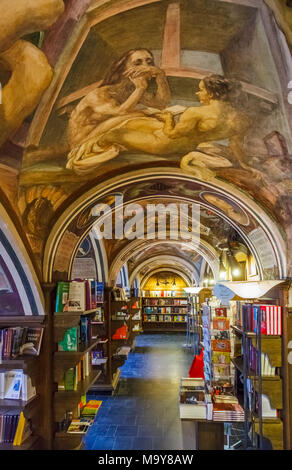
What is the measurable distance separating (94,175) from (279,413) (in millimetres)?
3913

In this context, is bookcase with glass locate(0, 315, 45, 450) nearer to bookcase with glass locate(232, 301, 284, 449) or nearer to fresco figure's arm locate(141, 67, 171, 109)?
bookcase with glass locate(232, 301, 284, 449)

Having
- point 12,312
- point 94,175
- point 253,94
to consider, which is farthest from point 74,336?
point 253,94

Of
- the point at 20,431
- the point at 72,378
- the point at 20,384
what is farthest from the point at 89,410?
the point at 20,384

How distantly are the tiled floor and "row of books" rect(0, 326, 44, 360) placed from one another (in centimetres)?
208

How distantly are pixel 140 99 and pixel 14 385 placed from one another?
3450 mm

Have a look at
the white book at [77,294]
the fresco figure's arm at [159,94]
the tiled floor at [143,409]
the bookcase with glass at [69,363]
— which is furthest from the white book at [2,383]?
the fresco figure's arm at [159,94]

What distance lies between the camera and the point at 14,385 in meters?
4.42

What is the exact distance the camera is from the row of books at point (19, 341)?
436cm

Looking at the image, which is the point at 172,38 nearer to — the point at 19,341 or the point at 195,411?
the point at 19,341

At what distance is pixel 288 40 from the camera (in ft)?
8.41

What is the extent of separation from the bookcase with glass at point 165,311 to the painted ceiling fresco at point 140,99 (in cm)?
1625

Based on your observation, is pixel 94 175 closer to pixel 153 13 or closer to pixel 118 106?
pixel 118 106

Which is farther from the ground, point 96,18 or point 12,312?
point 96,18

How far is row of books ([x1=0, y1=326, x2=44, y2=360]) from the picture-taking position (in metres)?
4.36
